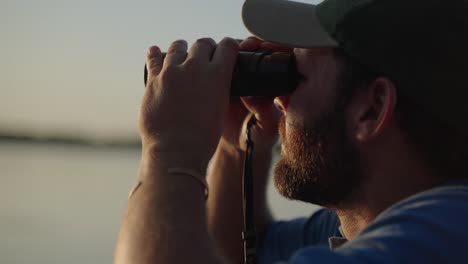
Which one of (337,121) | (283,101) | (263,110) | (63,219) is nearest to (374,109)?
(337,121)

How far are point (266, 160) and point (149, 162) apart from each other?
603 millimetres

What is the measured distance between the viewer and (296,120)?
1.36 meters

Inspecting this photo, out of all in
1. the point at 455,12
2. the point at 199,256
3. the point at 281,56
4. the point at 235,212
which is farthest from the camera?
the point at 235,212

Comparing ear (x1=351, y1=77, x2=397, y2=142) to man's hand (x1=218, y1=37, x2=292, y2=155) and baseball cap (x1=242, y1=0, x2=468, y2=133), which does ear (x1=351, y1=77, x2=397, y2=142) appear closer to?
baseball cap (x1=242, y1=0, x2=468, y2=133)

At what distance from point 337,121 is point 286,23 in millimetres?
208

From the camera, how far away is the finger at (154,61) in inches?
53.2

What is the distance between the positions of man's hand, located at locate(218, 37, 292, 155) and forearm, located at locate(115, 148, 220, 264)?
0.45 meters

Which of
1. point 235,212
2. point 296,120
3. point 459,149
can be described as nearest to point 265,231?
point 235,212

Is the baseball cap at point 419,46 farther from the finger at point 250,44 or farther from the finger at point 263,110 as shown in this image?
the finger at point 263,110

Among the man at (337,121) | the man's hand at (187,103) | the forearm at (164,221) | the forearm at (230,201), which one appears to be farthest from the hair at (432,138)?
the forearm at (230,201)

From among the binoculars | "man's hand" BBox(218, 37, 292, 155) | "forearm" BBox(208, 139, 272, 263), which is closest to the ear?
the binoculars

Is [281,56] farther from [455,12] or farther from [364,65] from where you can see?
[455,12]

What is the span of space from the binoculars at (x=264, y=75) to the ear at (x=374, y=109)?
5.4 inches

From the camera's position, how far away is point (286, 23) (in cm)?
141
